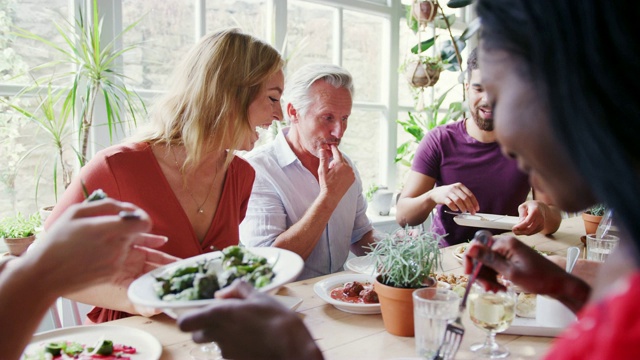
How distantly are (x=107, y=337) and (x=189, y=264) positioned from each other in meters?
0.32

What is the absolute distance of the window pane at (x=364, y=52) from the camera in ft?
13.4

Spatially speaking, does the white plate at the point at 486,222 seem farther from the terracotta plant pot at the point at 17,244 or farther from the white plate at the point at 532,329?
the terracotta plant pot at the point at 17,244

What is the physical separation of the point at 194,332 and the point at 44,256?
0.26m

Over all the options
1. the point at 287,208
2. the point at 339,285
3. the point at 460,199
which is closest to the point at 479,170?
the point at 460,199

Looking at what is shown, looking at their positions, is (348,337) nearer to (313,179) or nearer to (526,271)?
(526,271)

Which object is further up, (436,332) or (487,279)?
(487,279)

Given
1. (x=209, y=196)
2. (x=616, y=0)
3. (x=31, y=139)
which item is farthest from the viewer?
(x=31, y=139)

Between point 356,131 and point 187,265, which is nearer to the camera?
Result: point 187,265

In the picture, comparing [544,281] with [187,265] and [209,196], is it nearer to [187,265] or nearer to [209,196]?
[187,265]

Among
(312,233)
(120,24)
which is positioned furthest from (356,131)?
(312,233)

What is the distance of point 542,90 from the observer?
0.55m

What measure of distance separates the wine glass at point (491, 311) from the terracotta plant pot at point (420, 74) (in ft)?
10.1

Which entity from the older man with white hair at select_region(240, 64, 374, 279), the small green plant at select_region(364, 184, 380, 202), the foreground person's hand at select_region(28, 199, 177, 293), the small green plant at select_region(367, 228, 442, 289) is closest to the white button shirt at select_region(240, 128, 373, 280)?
the older man with white hair at select_region(240, 64, 374, 279)

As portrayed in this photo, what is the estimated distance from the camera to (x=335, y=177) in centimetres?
210
